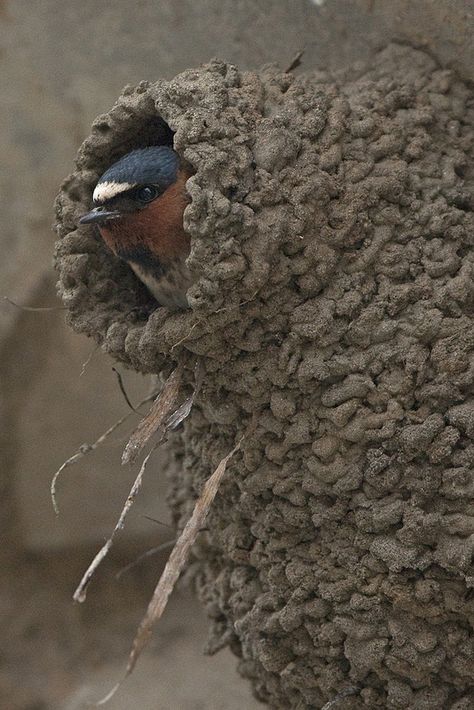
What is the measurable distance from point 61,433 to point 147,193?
1.75 metres

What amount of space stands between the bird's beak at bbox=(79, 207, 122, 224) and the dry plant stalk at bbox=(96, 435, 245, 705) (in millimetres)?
585

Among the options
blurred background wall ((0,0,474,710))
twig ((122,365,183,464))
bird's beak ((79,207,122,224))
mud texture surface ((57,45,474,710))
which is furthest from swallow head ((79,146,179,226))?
blurred background wall ((0,0,474,710))

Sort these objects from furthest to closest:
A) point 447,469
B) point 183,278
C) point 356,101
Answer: point 356,101, point 183,278, point 447,469

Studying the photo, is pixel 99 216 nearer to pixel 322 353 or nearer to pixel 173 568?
pixel 322 353

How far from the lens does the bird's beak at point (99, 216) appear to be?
2.51 meters

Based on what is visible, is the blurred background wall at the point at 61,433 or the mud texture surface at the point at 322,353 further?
the blurred background wall at the point at 61,433

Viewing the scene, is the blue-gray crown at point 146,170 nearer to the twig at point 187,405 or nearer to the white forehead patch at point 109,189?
the white forehead patch at point 109,189

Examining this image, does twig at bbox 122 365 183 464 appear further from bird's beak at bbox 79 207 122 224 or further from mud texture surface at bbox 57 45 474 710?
bird's beak at bbox 79 207 122 224

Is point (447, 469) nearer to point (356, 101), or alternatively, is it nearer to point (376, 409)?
point (376, 409)

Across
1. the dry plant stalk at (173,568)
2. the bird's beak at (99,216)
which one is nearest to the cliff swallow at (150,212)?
the bird's beak at (99,216)

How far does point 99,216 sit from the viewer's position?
8.21 feet

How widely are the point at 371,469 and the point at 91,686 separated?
1905mm

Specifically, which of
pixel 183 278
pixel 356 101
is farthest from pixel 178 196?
pixel 356 101

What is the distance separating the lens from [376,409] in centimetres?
247
